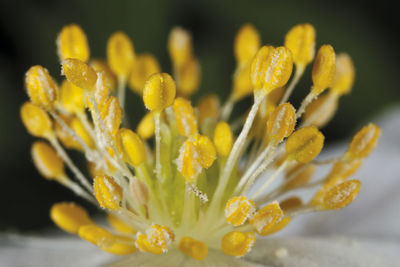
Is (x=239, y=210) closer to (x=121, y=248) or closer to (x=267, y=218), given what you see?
(x=267, y=218)

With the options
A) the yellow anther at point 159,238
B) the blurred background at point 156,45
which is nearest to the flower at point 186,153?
the yellow anther at point 159,238

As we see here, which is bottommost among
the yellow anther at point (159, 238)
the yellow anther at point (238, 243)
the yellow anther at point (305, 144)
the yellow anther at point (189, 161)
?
the yellow anther at point (159, 238)

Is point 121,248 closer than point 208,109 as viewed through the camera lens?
Yes

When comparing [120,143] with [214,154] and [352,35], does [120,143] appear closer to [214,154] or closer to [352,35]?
[214,154]

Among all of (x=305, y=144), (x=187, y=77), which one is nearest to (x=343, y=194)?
(x=305, y=144)

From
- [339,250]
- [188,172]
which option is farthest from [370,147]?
[188,172]

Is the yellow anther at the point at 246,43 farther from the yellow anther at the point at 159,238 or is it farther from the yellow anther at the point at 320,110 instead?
the yellow anther at the point at 159,238
